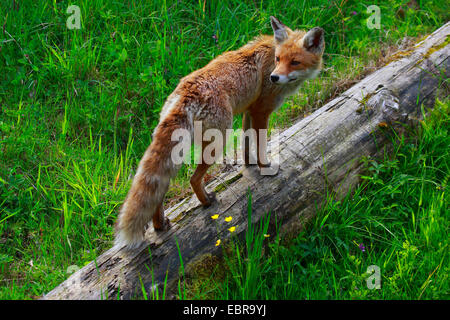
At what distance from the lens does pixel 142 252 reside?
11.2 ft

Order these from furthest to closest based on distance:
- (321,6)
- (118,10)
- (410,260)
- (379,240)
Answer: (321,6), (118,10), (379,240), (410,260)

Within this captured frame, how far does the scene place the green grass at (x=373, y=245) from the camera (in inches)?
134

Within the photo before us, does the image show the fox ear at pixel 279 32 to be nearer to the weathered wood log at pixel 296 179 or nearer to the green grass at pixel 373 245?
the weathered wood log at pixel 296 179

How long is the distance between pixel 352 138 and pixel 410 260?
1.41 meters

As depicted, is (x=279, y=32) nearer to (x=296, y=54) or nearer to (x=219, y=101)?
(x=296, y=54)

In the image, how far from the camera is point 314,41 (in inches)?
173

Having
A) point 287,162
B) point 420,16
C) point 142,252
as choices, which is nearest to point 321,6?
point 420,16

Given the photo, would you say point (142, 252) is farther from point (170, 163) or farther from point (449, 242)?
point (449, 242)

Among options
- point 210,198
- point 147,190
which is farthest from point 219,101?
point 147,190

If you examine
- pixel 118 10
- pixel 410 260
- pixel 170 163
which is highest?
pixel 118 10

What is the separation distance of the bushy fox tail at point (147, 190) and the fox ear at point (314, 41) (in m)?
1.87

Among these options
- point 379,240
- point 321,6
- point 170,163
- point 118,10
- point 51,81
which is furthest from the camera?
point 321,6

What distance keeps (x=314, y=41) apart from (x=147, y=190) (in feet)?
7.92

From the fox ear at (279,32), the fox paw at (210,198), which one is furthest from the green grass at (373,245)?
the fox ear at (279,32)
